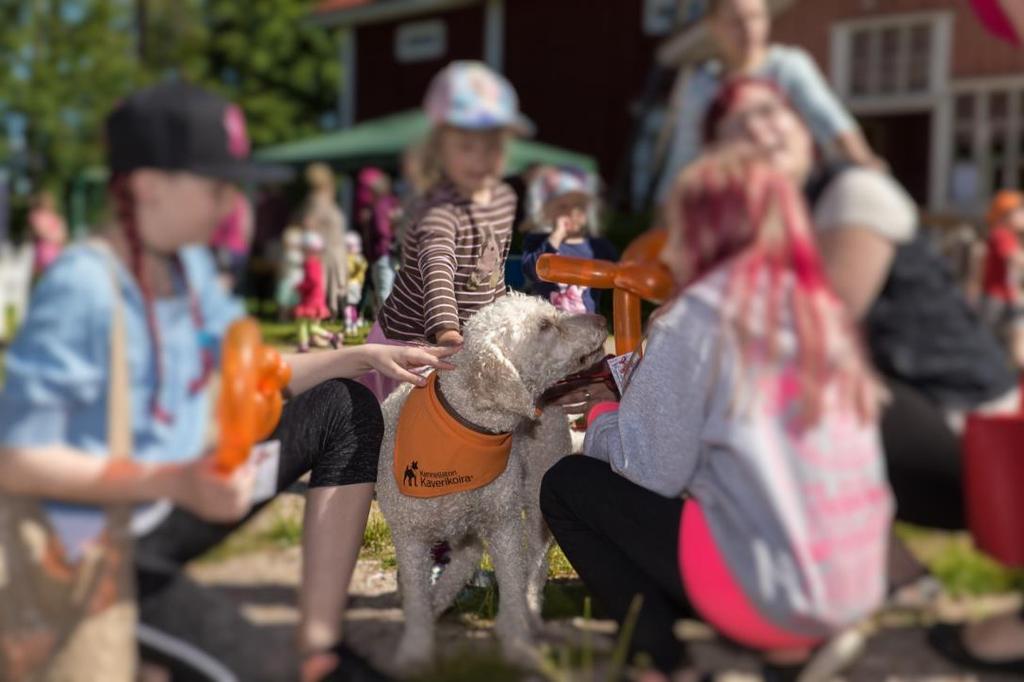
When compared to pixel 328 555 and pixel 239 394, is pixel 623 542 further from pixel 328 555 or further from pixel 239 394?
pixel 239 394

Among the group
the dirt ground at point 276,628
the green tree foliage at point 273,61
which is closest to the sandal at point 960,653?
the dirt ground at point 276,628

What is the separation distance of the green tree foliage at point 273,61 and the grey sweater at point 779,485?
3090 cm

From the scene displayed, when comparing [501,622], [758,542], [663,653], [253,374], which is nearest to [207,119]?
[253,374]

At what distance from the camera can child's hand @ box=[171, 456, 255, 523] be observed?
2109 millimetres

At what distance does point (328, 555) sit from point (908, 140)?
1357 cm

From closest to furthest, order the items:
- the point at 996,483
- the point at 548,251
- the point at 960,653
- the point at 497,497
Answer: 1. the point at 996,483
2. the point at 960,653
3. the point at 497,497
4. the point at 548,251

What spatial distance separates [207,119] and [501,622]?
1922mm

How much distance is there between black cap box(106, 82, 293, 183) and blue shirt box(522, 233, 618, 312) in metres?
→ 1.81

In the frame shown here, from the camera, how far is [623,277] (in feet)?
9.30

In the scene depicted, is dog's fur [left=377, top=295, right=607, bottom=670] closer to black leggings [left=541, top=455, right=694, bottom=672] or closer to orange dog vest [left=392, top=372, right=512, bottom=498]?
orange dog vest [left=392, top=372, right=512, bottom=498]

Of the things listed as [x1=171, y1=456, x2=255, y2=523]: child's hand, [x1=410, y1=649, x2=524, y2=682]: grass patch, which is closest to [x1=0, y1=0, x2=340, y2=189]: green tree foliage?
[x1=171, y1=456, x2=255, y2=523]: child's hand

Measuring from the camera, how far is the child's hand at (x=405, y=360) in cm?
306

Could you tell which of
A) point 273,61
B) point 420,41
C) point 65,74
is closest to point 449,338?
point 65,74

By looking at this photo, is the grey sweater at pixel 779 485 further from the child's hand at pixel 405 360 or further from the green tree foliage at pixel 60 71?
the green tree foliage at pixel 60 71
